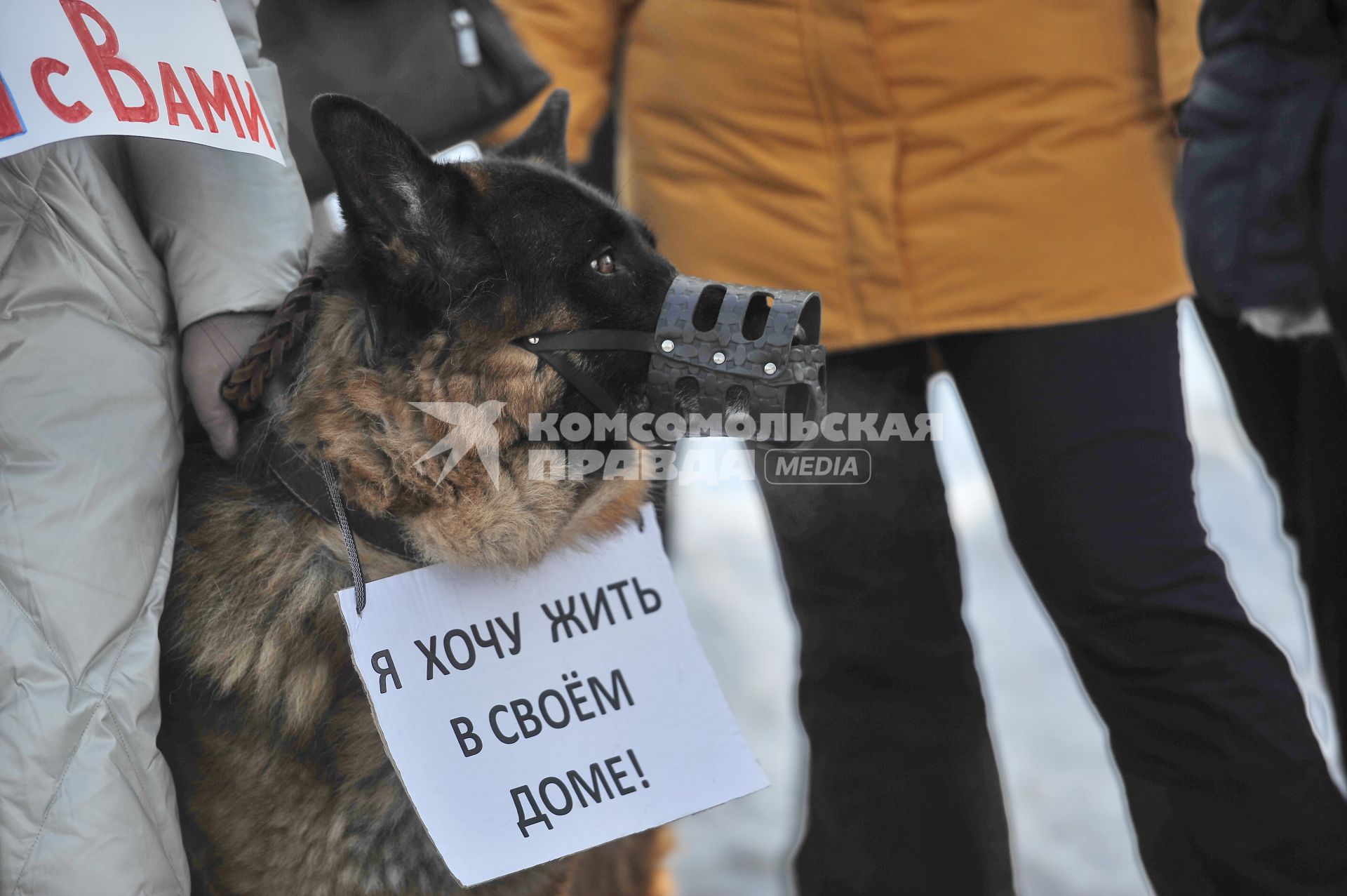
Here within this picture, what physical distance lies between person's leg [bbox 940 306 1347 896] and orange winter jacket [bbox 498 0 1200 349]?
0.32 ft

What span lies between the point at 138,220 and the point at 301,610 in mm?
577

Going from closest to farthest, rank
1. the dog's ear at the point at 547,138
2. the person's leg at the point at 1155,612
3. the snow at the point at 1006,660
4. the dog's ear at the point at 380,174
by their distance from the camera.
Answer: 1. the dog's ear at the point at 380,174
2. the person's leg at the point at 1155,612
3. the dog's ear at the point at 547,138
4. the snow at the point at 1006,660

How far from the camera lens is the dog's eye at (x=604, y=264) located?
1.50 meters

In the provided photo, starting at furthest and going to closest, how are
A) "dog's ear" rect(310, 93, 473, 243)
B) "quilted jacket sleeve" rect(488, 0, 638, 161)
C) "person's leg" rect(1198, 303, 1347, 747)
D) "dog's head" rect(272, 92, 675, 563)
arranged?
"person's leg" rect(1198, 303, 1347, 747)
"quilted jacket sleeve" rect(488, 0, 638, 161)
"dog's head" rect(272, 92, 675, 563)
"dog's ear" rect(310, 93, 473, 243)

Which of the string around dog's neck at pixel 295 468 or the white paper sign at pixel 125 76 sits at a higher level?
the white paper sign at pixel 125 76

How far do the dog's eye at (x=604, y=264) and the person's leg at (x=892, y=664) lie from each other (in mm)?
477

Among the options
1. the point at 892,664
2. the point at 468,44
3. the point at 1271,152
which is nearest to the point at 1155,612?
the point at 892,664

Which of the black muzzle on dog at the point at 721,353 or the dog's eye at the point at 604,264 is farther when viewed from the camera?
the dog's eye at the point at 604,264

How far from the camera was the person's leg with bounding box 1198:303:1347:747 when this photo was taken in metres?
2.05

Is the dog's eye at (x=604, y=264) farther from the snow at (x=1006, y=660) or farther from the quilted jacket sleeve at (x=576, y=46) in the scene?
the snow at (x=1006, y=660)

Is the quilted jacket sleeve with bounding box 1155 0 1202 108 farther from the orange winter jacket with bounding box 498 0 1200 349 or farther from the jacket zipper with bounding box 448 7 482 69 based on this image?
the jacket zipper with bounding box 448 7 482 69

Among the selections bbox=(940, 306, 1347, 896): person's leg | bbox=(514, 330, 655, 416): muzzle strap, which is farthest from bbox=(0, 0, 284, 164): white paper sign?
bbox=(940, 306, 1347, 896): person's leg

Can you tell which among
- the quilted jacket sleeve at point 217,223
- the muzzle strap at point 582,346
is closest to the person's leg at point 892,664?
the muzzle strap at point 582,346

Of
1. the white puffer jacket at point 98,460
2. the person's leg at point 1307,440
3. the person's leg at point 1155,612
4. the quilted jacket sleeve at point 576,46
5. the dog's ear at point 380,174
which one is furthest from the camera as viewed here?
the person's leg at point 1307,440
